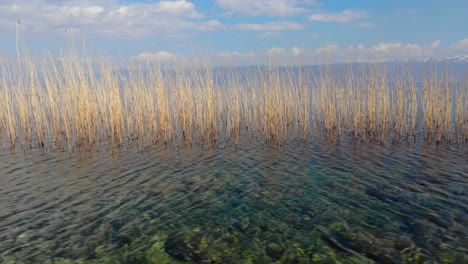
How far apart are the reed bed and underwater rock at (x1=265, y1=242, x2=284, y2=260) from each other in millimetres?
5850

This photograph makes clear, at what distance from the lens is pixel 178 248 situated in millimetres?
4281

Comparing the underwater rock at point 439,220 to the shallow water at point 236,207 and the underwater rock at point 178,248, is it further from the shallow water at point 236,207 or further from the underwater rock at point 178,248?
the underwater rock at point 178,248

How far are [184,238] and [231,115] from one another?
21.5 feet

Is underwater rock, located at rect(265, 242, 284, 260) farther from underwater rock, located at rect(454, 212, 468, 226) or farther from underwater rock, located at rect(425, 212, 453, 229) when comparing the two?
underwater rock, located at rect(454, 212, 468, 226)

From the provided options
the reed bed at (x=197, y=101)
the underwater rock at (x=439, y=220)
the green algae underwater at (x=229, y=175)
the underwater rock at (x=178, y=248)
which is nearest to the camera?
the underwater rock at (x=178, y=248)

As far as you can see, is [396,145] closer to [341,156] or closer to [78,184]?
[341,156]

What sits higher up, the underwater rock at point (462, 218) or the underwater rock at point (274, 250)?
the underwater rock at point (274, 250)

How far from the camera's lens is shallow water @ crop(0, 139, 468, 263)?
4.18 metres

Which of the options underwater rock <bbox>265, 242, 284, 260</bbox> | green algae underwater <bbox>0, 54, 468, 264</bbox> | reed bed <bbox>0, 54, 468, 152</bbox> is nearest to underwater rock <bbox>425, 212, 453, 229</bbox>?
green algae underwater <bbox>0, 54, 468, 264</bbox>

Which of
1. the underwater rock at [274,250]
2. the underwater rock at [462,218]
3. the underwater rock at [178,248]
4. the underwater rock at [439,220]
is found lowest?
the underwater rock at [462,218]

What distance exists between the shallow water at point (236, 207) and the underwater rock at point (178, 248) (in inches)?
0.6

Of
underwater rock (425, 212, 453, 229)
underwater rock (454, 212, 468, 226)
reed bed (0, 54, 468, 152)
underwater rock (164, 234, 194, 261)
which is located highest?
reed bed (0, 54, 468, 152)

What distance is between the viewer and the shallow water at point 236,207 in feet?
13.7

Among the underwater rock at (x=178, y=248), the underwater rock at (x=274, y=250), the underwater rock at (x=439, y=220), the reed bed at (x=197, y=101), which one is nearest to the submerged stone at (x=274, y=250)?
the underwater rock at (x=274, y=250)
